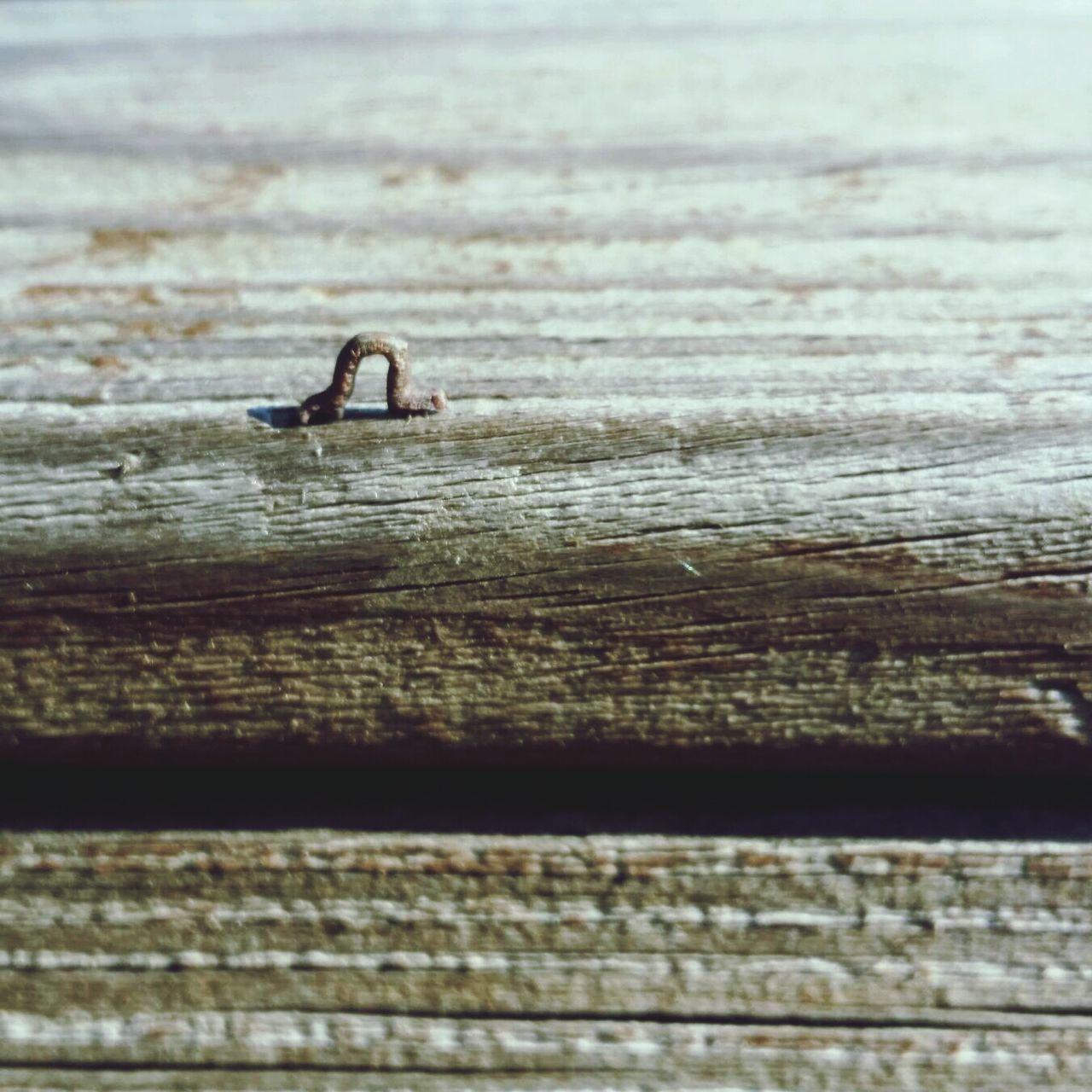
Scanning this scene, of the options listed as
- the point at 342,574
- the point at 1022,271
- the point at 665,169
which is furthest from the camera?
the point at 665,169

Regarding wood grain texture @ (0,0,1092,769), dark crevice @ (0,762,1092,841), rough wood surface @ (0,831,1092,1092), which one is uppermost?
wood grain texture @ (0,0,1092,769)

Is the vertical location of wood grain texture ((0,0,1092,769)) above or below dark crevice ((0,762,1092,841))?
above

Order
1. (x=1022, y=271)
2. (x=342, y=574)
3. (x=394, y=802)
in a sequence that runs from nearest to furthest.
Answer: (x=342, y=574)
(x=394, y=802)
(x=1022, y=271)

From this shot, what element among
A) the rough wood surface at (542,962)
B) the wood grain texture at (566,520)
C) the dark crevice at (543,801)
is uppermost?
the wood grain texture at (566,520)

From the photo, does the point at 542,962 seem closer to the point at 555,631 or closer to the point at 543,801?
the point at 543,801

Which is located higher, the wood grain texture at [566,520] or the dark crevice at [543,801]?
the wood grain texture at [566,520]

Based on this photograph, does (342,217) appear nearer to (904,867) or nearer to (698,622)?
(698,622)


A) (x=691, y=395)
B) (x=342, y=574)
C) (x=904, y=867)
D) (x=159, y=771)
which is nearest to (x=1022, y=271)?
(x=691, y=395)
